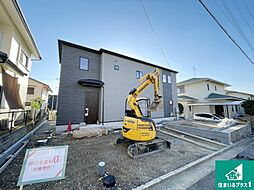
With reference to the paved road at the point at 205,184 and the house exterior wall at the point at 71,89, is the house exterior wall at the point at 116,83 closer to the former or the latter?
the house exterior wall at the point at 71,89

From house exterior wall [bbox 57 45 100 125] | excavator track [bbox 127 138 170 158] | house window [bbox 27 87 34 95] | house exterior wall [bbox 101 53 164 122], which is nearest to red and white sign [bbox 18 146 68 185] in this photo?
excavator track [bbox 127 138 170 158]

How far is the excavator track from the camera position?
4549 millimetres

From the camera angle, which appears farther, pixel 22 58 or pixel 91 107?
pixel 91 107

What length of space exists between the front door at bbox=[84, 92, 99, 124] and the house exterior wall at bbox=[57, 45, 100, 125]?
0.32 m

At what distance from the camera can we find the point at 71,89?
29.6 feet

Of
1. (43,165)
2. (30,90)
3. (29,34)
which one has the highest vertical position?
(29,34)

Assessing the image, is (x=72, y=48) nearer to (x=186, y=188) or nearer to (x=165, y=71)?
(x=186, y=188)

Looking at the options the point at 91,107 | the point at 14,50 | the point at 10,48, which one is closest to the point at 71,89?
the point at 91,107

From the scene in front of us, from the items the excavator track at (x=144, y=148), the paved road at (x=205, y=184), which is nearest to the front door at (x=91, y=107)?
the excavator track at (x=144, y=148)

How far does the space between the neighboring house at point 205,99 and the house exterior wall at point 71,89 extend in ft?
52.0

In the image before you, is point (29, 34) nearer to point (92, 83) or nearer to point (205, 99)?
point (92, 83)

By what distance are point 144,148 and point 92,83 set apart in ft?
22.0

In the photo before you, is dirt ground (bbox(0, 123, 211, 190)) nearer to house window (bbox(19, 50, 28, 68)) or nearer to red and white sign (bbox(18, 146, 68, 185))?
red and white sign (bbox(18, 146, 68, 185))

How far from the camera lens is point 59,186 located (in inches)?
→ 111
